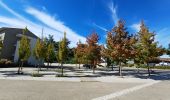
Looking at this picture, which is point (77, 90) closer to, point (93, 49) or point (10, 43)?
point (93, 49)

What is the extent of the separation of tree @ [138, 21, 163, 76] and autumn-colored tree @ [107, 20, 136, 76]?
204 cm

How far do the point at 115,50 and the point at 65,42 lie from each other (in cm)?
624

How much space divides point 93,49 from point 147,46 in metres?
7.66

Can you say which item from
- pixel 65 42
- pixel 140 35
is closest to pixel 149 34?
pixel 140 35

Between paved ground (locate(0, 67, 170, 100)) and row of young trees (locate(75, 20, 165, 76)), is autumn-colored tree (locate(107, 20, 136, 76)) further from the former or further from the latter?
paved ground (locate(0, 67, 170, 100))

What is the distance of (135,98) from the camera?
1184 centimetres

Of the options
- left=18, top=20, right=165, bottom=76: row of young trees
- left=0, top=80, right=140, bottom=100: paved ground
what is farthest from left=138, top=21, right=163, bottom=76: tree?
left=0, top=80, right=140, bottom=100: paved ground

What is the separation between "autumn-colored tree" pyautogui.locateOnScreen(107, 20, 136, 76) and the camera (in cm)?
2569

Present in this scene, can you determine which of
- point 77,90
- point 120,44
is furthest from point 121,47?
point 77,90

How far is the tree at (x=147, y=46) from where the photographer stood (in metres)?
27.2

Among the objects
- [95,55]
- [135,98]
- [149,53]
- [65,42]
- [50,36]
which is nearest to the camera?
[135,98]

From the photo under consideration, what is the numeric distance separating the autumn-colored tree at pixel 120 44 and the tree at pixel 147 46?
204 centimetres

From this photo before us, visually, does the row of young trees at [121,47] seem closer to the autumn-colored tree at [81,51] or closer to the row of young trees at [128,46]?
the row of young trees at [128,46]

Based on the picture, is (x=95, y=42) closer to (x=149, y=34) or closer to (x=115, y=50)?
(x=115, y=50)
